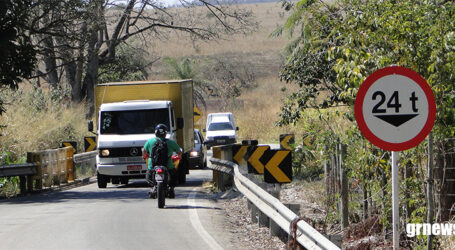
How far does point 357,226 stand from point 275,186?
181cm

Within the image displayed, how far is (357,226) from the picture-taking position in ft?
38.0

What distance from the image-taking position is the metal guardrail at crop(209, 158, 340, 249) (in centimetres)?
823

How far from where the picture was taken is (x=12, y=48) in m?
19.4

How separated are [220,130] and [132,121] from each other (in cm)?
2304

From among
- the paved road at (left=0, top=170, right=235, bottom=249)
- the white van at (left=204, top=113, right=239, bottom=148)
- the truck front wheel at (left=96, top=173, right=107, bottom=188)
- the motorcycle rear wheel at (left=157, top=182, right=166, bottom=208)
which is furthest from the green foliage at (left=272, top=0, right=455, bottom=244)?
the white van at (left=204, top=113, right=239, bottom=148)

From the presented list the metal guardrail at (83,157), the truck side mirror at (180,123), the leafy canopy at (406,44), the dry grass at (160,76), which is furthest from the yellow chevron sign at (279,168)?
the dry grass at (160,76)

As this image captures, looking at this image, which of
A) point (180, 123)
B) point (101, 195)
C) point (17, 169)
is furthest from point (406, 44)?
point (17, 169)

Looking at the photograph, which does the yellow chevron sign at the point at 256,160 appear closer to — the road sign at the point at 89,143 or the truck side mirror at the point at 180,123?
the truck side mirror at the point at 180,123

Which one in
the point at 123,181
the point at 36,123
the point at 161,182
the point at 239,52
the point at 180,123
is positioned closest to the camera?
the point at 161,182

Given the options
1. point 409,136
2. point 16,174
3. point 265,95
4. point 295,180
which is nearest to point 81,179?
point 16,174

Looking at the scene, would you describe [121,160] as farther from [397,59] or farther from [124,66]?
[124,66]

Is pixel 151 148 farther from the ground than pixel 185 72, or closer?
closer

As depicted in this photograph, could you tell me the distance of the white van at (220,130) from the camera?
4409 centimetres

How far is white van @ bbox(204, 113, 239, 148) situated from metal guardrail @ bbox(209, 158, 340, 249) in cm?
2846
